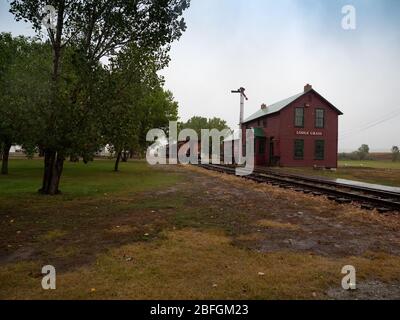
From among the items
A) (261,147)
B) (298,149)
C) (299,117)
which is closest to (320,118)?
(299,117)

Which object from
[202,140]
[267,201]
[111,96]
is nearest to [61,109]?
[111,96]

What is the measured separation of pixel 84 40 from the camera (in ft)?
50.3

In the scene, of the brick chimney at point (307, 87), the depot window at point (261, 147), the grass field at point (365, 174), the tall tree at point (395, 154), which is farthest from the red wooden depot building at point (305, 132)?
the tall tree at point (395, 154)

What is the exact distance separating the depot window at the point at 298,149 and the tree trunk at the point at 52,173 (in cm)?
3019

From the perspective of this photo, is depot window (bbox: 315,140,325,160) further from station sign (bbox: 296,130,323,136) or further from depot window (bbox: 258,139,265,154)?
depot window (bbox: 258,139,265,154)

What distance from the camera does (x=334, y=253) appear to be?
6859 millimetres

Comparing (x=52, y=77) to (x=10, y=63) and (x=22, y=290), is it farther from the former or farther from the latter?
(x=10, y=63)

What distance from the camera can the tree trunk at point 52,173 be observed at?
1546 cm

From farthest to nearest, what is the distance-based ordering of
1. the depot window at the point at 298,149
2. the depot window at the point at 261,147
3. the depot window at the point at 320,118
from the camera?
the depot window at the point at 261,147
the depot window at the point at 320,118
the depot window at the point at 298,149

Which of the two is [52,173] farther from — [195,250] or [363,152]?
[363,152]

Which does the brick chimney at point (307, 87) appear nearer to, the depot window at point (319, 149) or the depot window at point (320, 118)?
the depot window at point (320, 118)

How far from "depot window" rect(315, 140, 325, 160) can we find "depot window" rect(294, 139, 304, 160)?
182 centimetres

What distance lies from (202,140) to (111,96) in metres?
58.9

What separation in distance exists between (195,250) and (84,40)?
11873 millimetres
